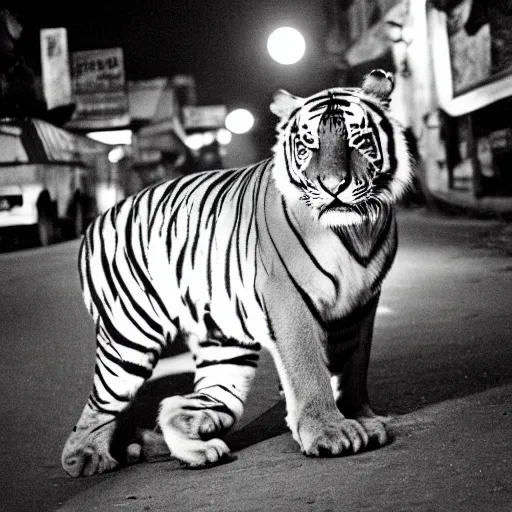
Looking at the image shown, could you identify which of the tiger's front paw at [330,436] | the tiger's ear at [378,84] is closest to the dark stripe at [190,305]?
the tiger's front paw at [330,436]

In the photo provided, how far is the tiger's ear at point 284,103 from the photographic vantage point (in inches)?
155

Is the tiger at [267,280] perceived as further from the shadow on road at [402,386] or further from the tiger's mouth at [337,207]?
the shadow on road at [402,386]

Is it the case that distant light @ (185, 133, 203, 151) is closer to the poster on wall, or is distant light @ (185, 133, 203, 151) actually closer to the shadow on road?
the poster on wall

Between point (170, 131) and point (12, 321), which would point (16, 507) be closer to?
point (12, 321)

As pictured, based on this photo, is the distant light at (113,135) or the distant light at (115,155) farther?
the distant light at (113,135)

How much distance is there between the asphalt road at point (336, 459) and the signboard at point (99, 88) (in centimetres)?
4324

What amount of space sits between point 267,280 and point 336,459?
73 cm

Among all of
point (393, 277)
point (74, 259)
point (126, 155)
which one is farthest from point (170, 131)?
point (393, 277)

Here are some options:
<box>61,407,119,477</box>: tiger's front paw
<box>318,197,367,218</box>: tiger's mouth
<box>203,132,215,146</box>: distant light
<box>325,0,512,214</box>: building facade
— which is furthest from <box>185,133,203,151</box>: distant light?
<box>318,197,367,218</box>: tiger's mouth

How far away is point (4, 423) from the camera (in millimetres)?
4930

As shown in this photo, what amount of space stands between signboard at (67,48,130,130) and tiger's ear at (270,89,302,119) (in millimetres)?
47923

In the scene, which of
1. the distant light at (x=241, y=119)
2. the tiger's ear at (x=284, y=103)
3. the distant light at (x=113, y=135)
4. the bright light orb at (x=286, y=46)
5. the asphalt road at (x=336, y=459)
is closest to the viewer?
the asphalt road at (x=336, y=459)

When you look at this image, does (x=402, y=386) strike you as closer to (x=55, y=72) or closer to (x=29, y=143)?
(x=29, y=143)

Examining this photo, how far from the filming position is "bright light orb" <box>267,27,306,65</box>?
1189cm
